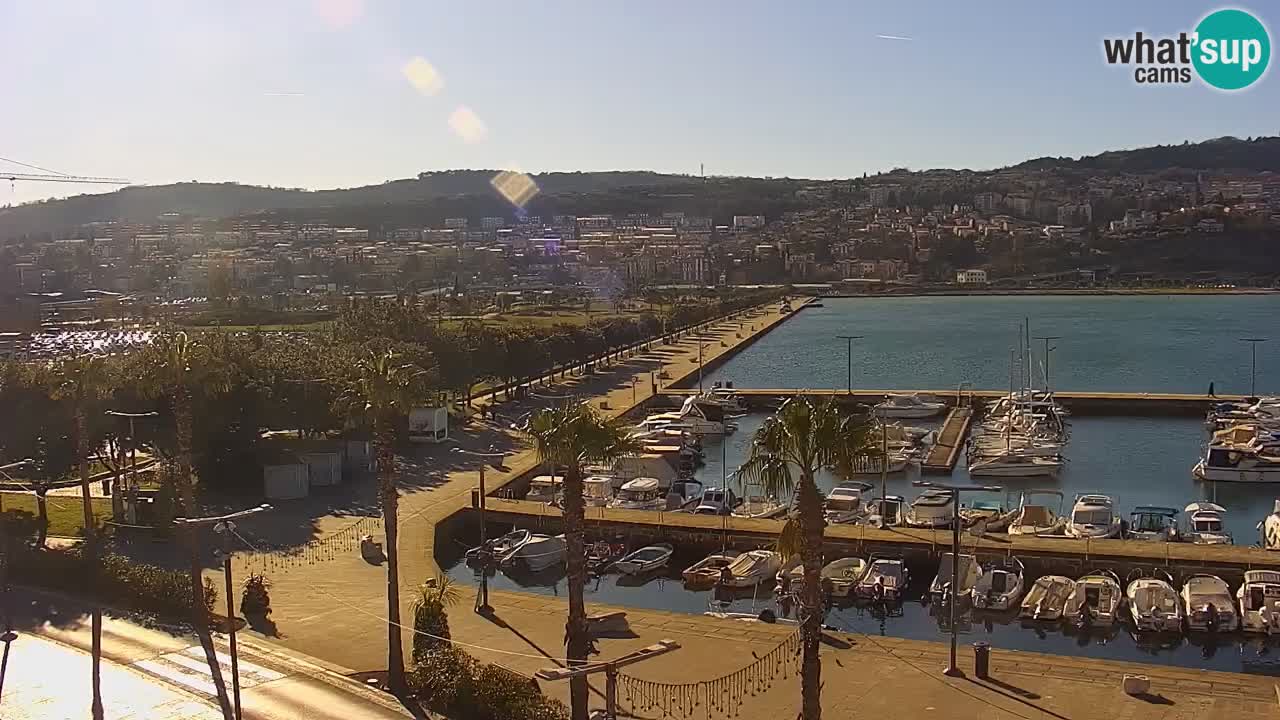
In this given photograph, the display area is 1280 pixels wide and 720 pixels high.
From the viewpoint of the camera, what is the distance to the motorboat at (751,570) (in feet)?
74.5

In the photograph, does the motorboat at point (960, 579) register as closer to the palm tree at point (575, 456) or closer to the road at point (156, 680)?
the palm tree at point (575, 456)

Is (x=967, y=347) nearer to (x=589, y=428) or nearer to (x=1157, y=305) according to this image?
(x=1157, y=305)

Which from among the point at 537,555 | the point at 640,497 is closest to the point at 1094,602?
the point at 537,555

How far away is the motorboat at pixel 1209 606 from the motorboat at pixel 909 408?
23668 mm

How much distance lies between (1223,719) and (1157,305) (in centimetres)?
10772

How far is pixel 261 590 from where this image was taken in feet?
61.6

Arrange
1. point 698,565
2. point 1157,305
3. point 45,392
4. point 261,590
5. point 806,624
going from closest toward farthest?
point 806,624 < point 261,590 < point 698,565 < point 45,392 < point 1157,305

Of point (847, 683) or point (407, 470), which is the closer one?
point (847, 683)

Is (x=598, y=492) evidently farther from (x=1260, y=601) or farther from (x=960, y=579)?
(x=1260, y=601)

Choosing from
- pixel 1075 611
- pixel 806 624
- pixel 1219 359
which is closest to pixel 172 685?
pixel 806 624

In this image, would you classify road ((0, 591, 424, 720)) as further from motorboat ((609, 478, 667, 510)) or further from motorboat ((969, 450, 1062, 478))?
motorboat ((969, 450, 1062, 478))

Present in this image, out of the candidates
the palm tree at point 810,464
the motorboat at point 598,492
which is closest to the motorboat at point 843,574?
the motorboat at point 598,492

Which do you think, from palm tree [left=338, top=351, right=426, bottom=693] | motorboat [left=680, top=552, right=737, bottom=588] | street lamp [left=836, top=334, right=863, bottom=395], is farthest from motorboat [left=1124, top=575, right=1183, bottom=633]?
street lamp [left=836, top=334, right=863, bottom=395]

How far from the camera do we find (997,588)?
2161cm
